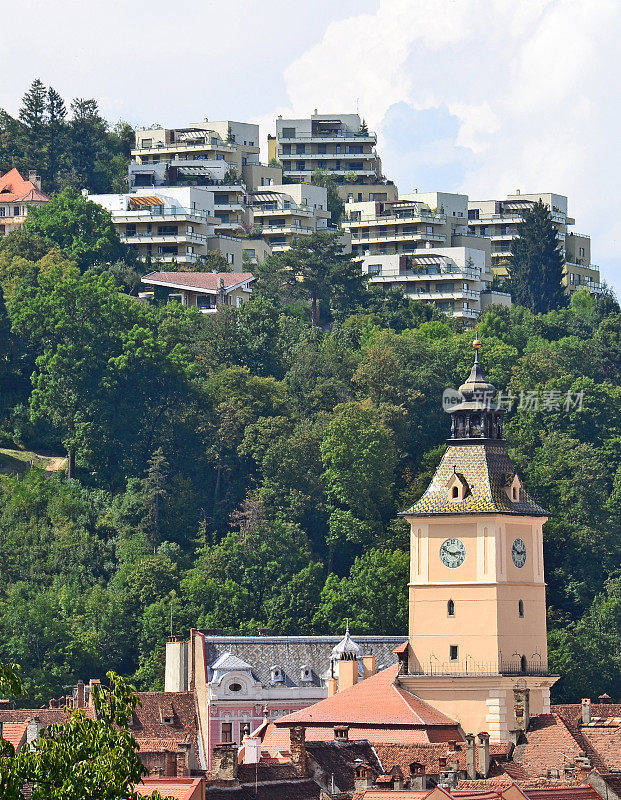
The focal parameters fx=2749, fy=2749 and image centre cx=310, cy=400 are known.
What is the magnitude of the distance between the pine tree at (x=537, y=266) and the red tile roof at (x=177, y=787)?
120 m

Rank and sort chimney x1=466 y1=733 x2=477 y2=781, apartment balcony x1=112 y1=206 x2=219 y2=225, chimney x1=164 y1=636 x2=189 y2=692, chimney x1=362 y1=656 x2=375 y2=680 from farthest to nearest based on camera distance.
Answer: apartment balcony x1=112 y1=206 x2=219 y2=225 → chimney x1=164 y1=636 x2=189 y2=692 → chimney x1=362 y1=656 x2=375 y2=680 → chimney x1=466 y1=733 x2=477 y2=781

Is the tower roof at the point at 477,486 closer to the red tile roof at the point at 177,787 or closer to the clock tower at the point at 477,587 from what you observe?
the clock tower at the point at 477,587

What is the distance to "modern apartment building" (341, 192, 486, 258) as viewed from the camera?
18262cm

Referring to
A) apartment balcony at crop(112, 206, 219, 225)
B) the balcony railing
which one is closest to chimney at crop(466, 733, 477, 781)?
the balcony railing

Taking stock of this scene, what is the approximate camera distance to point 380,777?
69250mm

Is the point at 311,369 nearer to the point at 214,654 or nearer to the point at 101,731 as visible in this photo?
the point at 214,654

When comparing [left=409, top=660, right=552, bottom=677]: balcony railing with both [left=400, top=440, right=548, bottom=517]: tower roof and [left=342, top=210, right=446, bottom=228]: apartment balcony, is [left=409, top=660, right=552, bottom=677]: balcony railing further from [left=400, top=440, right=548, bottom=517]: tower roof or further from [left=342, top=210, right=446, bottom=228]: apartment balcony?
[left=342, top=210, right=446, bottom=228]: apartment balcony

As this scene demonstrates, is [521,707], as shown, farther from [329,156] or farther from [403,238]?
[329,156]

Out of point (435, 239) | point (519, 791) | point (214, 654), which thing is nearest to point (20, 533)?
point (214, 654)

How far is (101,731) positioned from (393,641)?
7055 cm

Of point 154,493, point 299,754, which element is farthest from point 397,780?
point 154,493

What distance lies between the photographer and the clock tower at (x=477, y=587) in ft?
311

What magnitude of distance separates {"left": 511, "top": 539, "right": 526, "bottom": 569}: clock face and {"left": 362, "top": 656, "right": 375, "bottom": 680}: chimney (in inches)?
340

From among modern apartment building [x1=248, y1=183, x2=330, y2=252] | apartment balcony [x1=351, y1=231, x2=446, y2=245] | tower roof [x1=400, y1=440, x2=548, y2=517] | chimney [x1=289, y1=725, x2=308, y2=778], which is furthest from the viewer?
apartment balcony [x1=351, y1=231, x2=446, y2=245]
